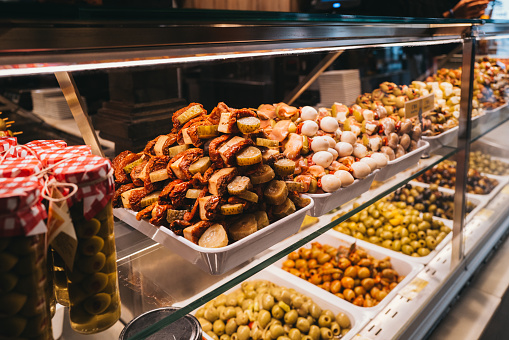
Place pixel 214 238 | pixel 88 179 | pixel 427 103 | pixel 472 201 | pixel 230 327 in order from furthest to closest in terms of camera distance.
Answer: pixel 472 201, pixel 427 103, pixel 230 327, pixel 214 238, pixel 88 179

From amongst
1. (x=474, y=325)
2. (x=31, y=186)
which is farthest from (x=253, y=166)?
(x=474, y=325)

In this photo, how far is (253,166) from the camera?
954 mm

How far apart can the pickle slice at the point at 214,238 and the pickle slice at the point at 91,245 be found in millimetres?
240

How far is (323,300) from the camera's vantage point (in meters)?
1.72

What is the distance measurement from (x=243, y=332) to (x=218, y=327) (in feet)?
0.35

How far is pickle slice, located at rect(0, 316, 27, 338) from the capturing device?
0.57 meters

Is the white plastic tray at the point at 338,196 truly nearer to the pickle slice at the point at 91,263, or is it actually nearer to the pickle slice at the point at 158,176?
the pickle slice at the point at 158,176

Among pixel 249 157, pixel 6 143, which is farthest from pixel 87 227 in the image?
pixel 249 157

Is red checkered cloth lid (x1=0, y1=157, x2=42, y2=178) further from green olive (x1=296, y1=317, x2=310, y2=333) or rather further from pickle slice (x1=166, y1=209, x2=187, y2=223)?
green olive (x1=296, y1=317, x2=310, y2=333)

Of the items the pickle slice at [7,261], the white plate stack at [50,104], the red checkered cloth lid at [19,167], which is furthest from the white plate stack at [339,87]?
the white plate stack at [50,104]

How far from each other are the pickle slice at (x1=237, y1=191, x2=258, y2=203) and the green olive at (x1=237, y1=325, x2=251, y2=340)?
0.82m

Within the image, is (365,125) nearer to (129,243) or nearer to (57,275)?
(129,243)

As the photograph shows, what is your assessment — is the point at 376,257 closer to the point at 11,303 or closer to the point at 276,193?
the point at 276,193

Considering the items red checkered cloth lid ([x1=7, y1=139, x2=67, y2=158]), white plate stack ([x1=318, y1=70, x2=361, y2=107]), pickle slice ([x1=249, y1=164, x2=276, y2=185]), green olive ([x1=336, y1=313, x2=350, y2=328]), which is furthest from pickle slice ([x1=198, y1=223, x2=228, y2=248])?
white plate stack ([x1=318, y1=70, x2=361, y2=107])
